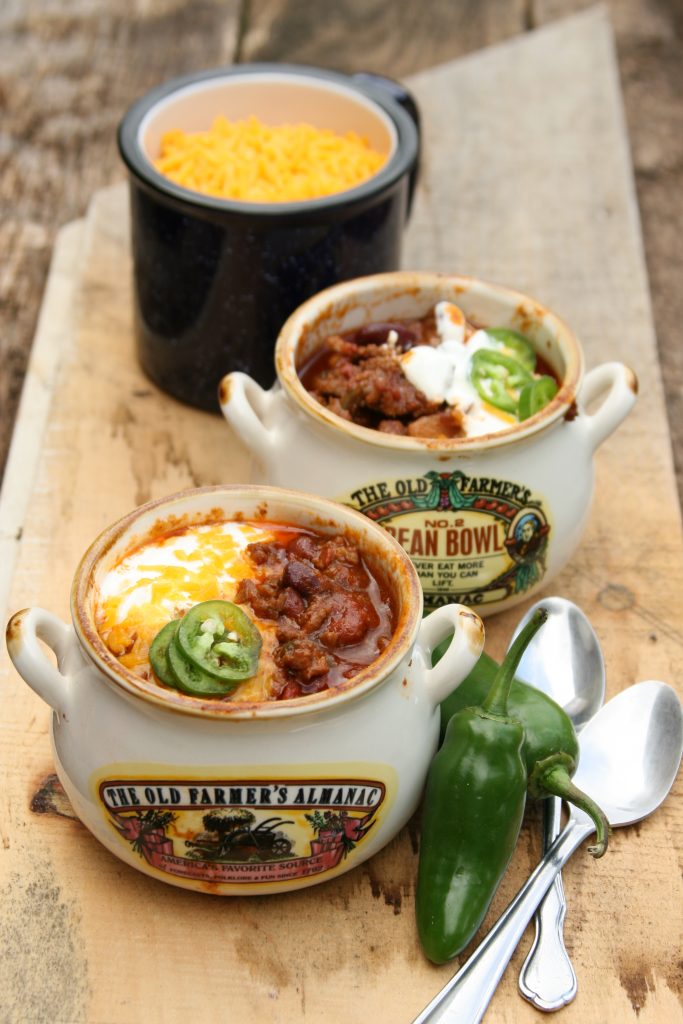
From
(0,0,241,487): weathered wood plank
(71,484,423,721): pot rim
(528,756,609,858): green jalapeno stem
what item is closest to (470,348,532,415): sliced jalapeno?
(71,484,423,721): pot rim

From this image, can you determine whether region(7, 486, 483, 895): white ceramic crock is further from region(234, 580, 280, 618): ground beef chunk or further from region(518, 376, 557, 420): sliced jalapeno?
region(518, 376, 557, 420): sliced jalapeno

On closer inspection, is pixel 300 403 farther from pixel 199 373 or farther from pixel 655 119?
pixel 655 119

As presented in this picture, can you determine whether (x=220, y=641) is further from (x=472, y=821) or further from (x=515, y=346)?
(x=515, y=346)

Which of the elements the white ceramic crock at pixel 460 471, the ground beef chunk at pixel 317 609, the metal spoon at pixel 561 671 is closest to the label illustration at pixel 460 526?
the white ceramic crock at pixel 460 471

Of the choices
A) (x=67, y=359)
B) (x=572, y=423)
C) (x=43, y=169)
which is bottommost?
(x=43, y=169)

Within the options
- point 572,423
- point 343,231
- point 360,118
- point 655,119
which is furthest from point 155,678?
point 655,119

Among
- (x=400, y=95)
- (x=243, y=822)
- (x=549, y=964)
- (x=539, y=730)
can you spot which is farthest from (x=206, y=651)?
Answer: (x=400, y=95)
